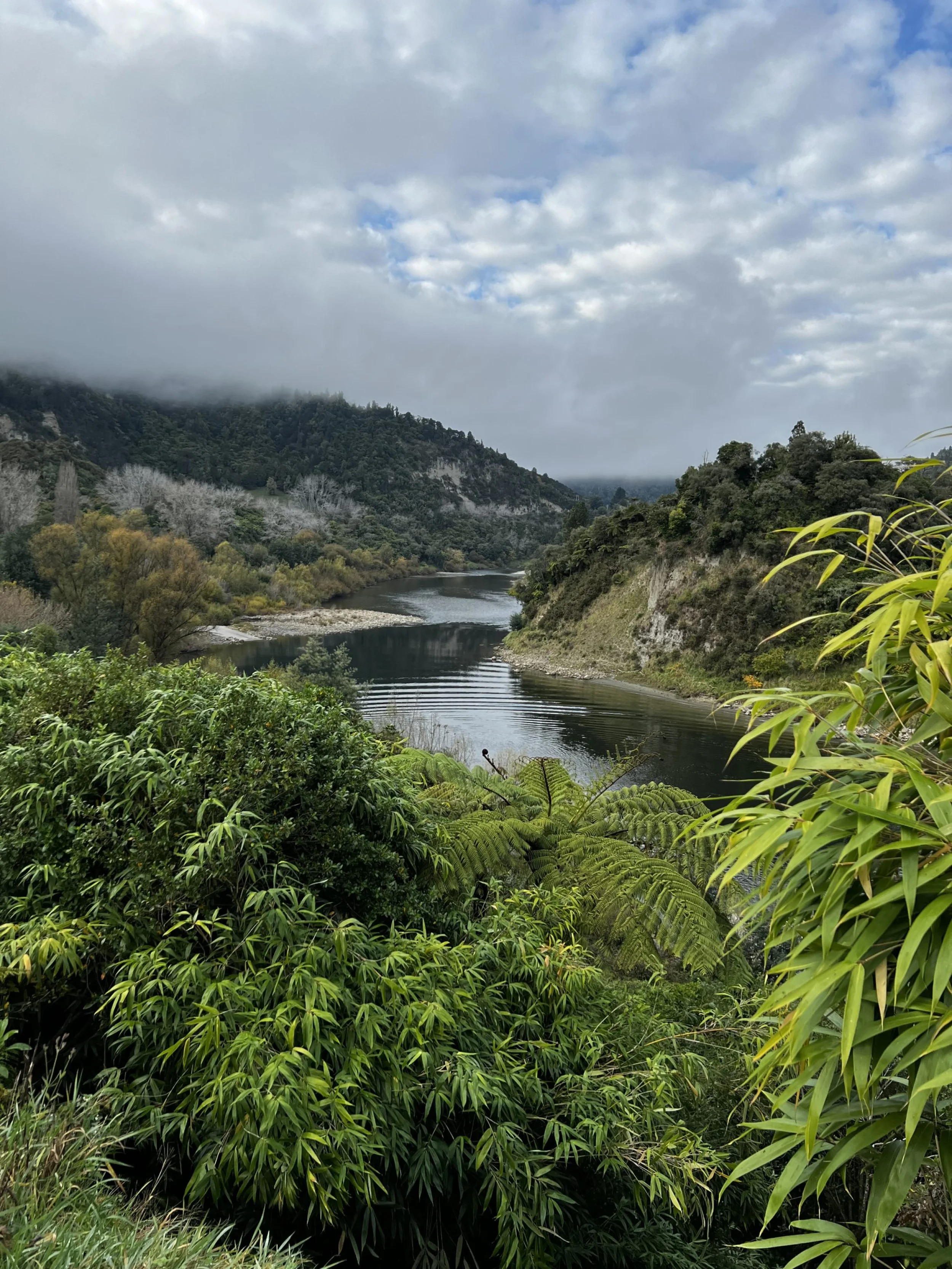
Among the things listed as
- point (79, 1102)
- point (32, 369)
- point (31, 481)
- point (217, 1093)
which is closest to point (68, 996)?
point (79, 1102)

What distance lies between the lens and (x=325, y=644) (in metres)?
36.2

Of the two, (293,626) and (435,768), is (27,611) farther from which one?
(435,768)

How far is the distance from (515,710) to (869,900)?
20.6 metres

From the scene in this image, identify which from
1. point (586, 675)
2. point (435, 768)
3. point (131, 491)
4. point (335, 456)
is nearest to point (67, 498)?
point (131, 491)

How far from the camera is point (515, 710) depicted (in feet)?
71.3

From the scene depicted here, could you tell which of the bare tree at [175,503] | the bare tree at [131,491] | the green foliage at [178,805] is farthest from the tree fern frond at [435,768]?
the bare tree at [131,491]

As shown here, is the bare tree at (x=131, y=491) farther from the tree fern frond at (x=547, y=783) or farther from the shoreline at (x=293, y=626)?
the tree fern frond at (x=547, y=783)

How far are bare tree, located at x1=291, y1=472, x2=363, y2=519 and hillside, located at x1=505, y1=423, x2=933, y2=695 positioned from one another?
63.0 m

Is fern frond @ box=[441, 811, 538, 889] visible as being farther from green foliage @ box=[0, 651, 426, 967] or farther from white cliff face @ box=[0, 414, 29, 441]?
white cliff face @ box=[0, 414, 29, 441]

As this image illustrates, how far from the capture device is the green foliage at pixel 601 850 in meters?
4.18

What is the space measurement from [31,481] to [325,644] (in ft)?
94.8

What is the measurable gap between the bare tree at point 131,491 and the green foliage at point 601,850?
56.7m

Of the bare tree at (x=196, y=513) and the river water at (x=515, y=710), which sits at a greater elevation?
the bare tree at (x=196, y=513)

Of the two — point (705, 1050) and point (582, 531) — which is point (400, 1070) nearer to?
point (705, 1050)
